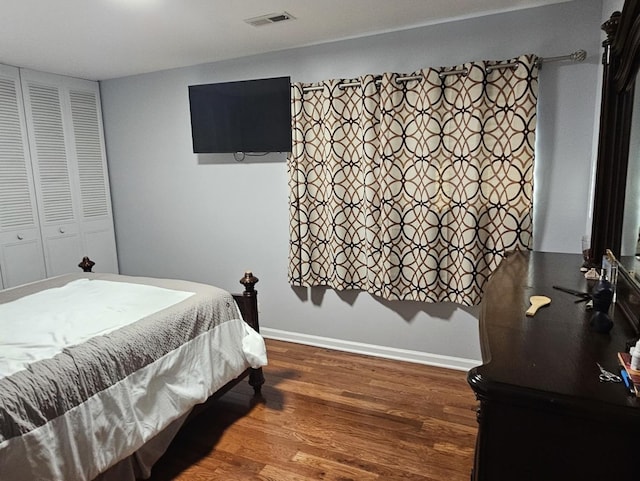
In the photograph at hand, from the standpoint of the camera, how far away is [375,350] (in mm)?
3365

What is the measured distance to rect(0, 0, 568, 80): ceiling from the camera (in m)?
2.41

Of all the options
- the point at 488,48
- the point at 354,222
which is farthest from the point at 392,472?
the point at 488,48

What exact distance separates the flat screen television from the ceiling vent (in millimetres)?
573

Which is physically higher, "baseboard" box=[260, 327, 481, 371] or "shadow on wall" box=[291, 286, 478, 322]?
"shadow on wall" box=[291, 286, 478, 322]

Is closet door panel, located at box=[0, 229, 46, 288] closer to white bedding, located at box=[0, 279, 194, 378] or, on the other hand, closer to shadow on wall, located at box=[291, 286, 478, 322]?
white bedding, located at box=[0, 279, 194, 378]

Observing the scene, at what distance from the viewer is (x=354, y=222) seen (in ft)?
10.6

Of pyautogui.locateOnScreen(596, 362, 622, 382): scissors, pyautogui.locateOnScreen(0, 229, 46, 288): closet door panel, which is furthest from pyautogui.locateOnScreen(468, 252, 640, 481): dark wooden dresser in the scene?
pyautogui.locateOnScreen(0, 229, 46, 288): closet door panel

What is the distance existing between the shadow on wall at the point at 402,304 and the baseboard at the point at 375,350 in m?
0.29

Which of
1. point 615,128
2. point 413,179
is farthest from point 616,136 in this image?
point 413,179

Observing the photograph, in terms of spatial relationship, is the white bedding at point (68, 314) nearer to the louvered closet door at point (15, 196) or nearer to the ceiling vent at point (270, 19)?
the louvered closet door at point (15, 196)

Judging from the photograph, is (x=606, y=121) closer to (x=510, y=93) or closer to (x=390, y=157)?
(x=510, y=93)

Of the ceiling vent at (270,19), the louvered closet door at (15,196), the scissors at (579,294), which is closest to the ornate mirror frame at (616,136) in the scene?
the scissors at (579,294)

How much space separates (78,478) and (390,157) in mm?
2497

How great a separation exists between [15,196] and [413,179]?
128 inches
